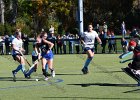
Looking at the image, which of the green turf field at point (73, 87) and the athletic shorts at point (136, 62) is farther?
the athletic shorts at point (136, 62)

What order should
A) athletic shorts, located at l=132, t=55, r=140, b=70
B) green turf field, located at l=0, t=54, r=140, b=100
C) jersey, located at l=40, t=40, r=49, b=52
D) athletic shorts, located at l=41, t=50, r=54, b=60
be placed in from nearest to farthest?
green turf field, located at l=0, t=54, r=140, b=100, athletic shorts, located at l=132, t=55, r=140, b=70, jersey, located at l=40, t=40, r=49, b=52, athletic shorts, located at l=41, t=50, r=54, b=60

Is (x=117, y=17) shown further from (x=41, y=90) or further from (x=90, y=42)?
(x=41, y=90)

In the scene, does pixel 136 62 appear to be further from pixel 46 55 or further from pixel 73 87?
pixel 46 55

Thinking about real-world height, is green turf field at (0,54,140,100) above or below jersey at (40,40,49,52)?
below

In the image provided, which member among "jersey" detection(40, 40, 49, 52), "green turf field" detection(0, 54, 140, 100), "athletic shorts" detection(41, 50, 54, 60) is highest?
"jersey" detection(40, 40, 49, 52)

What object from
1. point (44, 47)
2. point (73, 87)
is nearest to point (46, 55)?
point (44, 47)

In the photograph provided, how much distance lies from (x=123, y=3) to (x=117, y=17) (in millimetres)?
2862

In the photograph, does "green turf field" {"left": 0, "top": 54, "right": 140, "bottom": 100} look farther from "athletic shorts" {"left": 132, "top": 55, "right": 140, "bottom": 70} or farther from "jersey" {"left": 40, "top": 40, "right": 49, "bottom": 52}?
"jersey" {"left": 40, "top": 40, "right": 49, "bottom": 52}

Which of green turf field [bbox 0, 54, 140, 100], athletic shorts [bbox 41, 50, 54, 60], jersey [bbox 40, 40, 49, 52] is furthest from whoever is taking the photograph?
athletic shorts [bbox 41, 50, 54, 60]

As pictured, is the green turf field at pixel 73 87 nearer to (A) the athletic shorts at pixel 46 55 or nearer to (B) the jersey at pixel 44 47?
(A) the athletic shorts at pixel 46 55

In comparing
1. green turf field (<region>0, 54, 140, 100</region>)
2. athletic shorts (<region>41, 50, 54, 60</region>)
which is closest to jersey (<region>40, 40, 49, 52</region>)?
athletic shorts (<region>41, 50, 54, 60</region>)

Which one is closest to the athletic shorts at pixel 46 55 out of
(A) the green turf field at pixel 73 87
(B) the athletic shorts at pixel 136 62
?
(A) the green turf field at pixel 73 87

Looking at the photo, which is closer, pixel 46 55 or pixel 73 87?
pixel 73 87

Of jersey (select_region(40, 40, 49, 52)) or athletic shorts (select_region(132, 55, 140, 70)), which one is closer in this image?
athletic shorts (select_region(132, 55, 140, 70))
